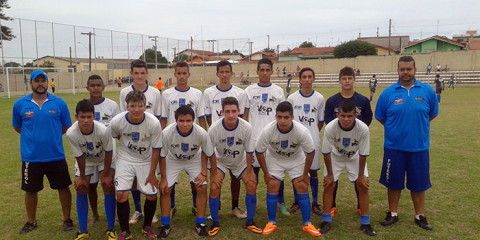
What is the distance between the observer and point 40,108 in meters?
4.61

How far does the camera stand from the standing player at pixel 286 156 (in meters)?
4.54

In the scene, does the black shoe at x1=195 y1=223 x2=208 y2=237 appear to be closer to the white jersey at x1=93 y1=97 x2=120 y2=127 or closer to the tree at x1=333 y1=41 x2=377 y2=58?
the white jersey at x1=93 y1=97 x2=120 y2=127

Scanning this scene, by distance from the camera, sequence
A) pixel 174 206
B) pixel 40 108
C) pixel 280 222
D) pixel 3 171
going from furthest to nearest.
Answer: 1. pixel 3 171
2. pixel 174 206
3. pixel 280 222
4. pixel 40 108

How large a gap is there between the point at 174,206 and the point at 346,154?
106 inches

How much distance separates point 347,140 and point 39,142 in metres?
4.11

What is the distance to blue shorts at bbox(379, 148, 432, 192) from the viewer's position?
4703 millimetres

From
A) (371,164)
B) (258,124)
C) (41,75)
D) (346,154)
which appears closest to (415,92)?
(346,154)

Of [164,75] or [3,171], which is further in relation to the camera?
[164,75]

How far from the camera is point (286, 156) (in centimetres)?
484

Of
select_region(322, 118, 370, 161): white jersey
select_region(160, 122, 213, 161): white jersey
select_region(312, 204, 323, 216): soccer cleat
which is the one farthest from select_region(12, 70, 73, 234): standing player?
select_region(322, 118, 370, 161): white jersey

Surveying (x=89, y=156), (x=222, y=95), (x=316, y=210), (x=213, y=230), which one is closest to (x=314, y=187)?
(x=316, y=210)

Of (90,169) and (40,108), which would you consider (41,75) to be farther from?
(90,169)

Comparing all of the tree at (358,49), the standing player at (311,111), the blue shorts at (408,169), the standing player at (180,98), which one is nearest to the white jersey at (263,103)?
the standing player at (311,111)

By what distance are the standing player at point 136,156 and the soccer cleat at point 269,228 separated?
1434 mm
